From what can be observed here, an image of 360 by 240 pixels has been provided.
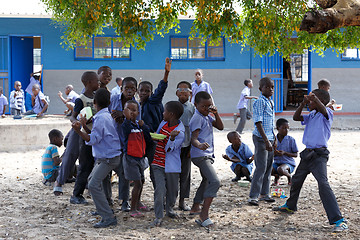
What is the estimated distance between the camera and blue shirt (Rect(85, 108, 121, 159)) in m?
5.13

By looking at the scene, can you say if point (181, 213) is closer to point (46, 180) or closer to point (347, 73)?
point (46, 180)

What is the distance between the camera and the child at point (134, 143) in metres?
5.39

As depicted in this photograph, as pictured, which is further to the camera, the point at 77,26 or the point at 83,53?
Result: the point at 83,53

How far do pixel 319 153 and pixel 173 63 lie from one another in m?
12.5

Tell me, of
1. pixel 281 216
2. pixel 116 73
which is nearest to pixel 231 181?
pixel 281 216

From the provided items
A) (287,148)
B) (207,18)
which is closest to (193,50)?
(207,18)

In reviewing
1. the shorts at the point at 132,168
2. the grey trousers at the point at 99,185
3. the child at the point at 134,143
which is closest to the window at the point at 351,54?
the child at the point at 134,143

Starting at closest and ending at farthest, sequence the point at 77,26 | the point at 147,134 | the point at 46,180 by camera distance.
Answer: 1. the point at 147,134
2. the point at 46,180
3. the point at 77,26

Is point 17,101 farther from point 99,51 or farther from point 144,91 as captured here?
point 144,91

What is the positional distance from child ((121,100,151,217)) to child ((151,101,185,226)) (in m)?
0.19

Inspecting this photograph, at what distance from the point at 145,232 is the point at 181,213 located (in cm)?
89

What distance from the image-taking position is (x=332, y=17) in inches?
167

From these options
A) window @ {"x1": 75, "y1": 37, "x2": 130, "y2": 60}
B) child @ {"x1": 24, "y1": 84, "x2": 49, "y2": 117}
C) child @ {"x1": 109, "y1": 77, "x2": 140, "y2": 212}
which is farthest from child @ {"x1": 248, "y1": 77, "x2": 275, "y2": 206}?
window @ {"x1": 75, "y1": 37, "x2": 130, "y2": 60}

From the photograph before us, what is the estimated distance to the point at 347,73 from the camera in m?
17.9
